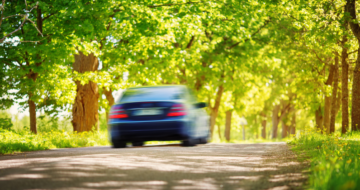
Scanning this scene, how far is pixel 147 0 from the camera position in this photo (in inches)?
639

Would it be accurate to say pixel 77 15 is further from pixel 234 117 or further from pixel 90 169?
pixel 234 117

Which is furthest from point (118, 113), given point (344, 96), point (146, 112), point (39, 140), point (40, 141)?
point (344, 96)

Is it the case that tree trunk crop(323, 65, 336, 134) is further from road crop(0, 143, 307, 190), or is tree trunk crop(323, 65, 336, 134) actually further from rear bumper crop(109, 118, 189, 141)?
road crop(0, 143, 307, 190)

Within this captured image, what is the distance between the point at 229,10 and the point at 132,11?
5.36 metres

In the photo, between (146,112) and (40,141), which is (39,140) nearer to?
(40,141)

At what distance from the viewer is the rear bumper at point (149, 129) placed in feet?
34.0

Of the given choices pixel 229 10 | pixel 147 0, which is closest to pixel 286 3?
Result: pixel 229 10

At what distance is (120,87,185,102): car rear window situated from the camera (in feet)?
34.6

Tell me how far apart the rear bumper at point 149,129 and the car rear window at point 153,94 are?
614mm

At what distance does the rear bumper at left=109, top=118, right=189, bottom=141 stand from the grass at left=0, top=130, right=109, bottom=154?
3521 millimetres

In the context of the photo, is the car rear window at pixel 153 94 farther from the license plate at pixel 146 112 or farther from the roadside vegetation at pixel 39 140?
the roadside vegetation at pixel 39 140

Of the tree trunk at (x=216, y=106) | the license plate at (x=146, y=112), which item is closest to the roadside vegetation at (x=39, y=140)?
the license plate at (x=146, y=112)

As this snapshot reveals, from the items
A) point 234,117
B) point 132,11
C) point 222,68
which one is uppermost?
point 132,11

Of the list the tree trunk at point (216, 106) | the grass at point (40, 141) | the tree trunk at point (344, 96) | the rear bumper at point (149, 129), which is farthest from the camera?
the tree trunk at point (216, 106)
